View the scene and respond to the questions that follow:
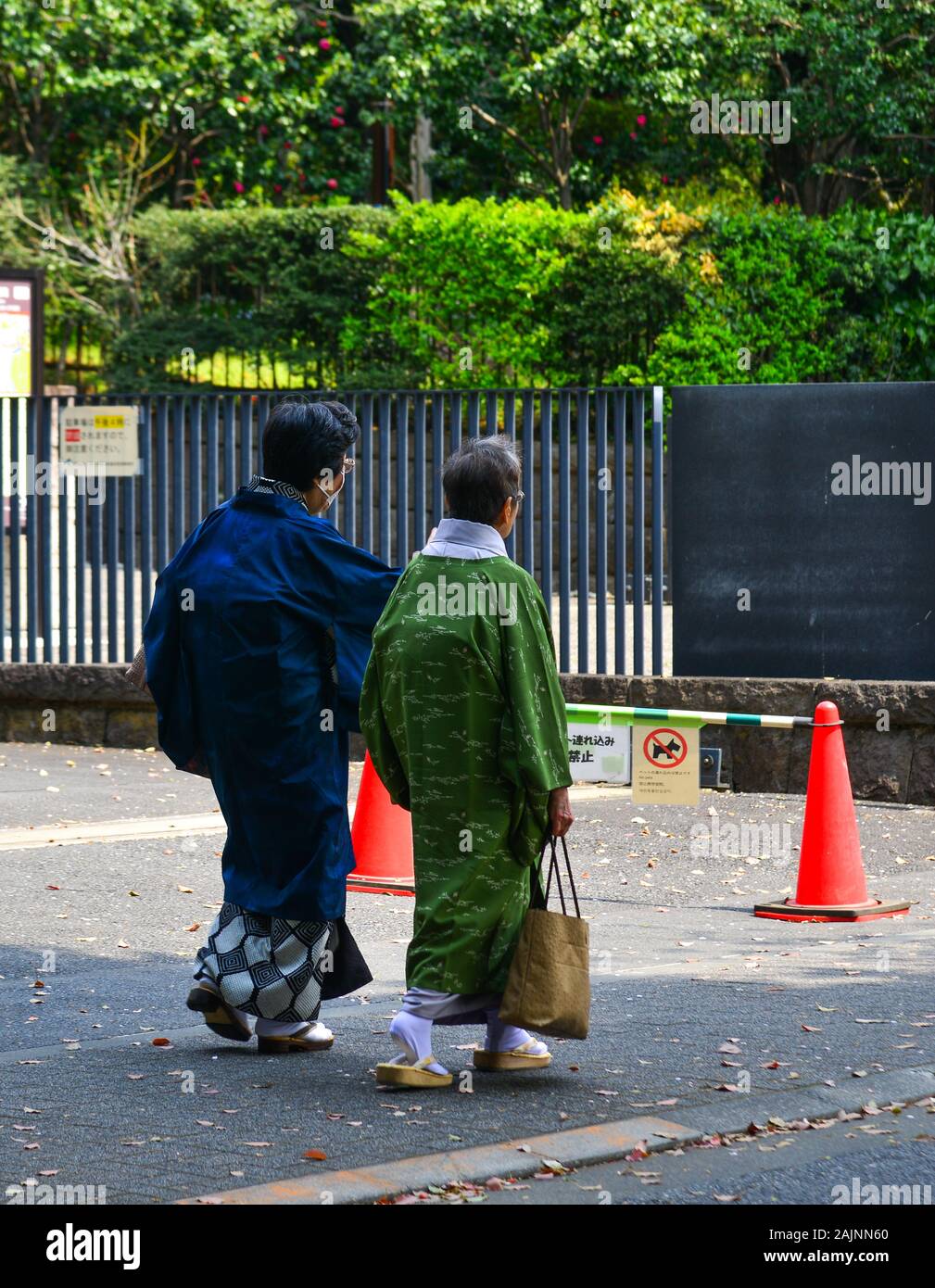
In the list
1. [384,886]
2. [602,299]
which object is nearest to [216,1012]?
[384,886]

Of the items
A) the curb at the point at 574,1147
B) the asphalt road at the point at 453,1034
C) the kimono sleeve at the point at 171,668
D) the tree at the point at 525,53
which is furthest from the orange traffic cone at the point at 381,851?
the tree at the point at 525,53

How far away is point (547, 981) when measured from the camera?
521cm

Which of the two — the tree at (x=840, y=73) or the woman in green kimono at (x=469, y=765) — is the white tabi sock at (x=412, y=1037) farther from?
the tree at (x=840, y=73)

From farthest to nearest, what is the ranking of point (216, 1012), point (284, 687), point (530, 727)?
point (216, 1012) → point (284, 687) → point (530, 727)

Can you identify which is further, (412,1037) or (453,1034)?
(453,1034)

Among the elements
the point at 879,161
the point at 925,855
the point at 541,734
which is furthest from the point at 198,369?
the point at 541,734

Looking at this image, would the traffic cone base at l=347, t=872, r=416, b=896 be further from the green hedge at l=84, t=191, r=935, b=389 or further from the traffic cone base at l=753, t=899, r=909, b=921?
the green hedge at l=84, t=191, r=935, b=389

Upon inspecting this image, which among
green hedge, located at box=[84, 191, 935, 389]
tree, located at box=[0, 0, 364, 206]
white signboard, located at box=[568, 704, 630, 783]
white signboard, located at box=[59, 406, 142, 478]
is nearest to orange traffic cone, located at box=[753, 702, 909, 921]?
white signboard, located at box=[568, 704, 630, 783]

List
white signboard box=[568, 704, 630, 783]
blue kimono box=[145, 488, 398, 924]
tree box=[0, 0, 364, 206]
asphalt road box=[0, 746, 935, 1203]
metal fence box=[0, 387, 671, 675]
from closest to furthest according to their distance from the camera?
asphalt road box=[0, 746, 935, 1203] < blue kimono box=[145, 488, 398, 924] < white signboard box=[568, 704, 630, 783] < metal fence box=[0, 387, 671, 675] < tree box=[0, 0, 364, 206]

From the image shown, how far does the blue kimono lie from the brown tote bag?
27.3 inches

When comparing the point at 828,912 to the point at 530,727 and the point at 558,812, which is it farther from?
the point at 530,727

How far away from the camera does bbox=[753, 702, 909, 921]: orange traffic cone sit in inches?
325

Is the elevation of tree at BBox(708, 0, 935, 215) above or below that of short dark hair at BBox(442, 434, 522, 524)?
above

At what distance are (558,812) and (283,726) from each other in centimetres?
90
